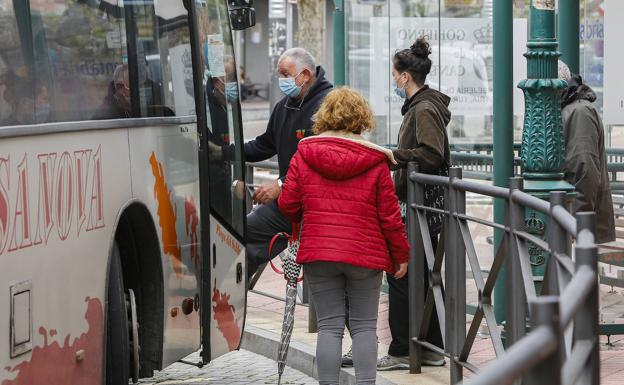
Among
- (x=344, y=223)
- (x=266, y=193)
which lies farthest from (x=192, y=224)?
(x=344, y=223)

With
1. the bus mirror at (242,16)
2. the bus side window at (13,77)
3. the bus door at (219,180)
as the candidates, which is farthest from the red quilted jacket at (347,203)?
the bus mirror at (242,16)

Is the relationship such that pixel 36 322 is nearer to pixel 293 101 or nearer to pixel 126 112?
pixel 126 112

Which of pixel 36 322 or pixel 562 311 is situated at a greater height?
pixel 562 311

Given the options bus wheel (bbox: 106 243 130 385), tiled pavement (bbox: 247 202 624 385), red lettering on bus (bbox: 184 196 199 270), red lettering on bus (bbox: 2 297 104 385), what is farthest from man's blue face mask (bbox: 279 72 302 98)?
red lettering on bus (bbox: 2 297 104 385)

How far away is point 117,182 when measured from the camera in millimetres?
6105

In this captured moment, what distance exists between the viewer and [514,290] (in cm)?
584

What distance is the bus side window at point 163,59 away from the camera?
6.72m

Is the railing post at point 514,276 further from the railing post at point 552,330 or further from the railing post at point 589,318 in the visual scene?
the railing post at point 552,330

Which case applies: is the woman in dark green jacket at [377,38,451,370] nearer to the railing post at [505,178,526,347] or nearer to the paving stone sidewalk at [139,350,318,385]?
the paving stone sidewalk at [139,350,318,385]

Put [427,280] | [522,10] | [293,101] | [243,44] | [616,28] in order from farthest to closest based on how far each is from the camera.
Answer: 1. [243,44]
2. [522,10]
3. [616,28]
4. [293,101]
5. [427,280]

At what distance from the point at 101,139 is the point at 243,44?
61568 millimetres

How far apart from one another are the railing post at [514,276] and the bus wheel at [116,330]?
171 centimetres

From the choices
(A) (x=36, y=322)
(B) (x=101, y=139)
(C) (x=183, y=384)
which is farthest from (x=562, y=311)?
(C) (x=183, y=384)

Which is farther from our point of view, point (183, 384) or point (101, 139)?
point (183, 384)
